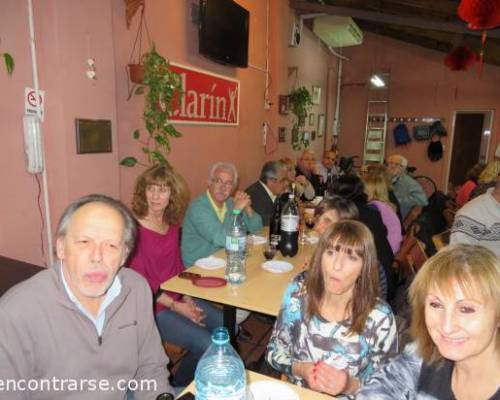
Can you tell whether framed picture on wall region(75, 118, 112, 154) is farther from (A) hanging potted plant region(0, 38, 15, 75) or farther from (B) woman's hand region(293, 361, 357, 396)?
(B) woman's hand region(293, 361, 357, 396)

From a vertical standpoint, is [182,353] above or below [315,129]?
below

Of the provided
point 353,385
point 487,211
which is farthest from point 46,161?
point 487,211

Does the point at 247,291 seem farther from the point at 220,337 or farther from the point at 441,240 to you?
the point at 441,240

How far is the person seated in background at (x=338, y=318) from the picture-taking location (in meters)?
1.32

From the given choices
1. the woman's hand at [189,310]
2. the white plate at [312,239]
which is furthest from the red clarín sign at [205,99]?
the woman's hand at [189,310]

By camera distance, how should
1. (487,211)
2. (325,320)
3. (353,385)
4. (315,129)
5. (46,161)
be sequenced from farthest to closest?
(315,129)
(487,211)
(46,161)
(325,320)
(353,385)

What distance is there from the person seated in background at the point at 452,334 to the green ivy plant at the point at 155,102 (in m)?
2.02

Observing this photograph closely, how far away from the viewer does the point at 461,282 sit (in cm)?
95

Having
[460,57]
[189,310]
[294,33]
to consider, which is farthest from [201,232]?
[460,57]

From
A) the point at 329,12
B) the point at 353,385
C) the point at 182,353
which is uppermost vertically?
the point at 329,12

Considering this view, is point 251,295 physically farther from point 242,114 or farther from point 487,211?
point 242,114

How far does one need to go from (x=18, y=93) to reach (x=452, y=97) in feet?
25.9

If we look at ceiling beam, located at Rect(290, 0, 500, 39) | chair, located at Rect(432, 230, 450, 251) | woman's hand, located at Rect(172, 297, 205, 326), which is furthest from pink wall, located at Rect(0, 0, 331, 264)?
ceiling beam, located at Rect(290, 0, 500, 39)

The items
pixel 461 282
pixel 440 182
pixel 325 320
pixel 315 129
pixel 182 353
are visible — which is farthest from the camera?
pixel 440 182
